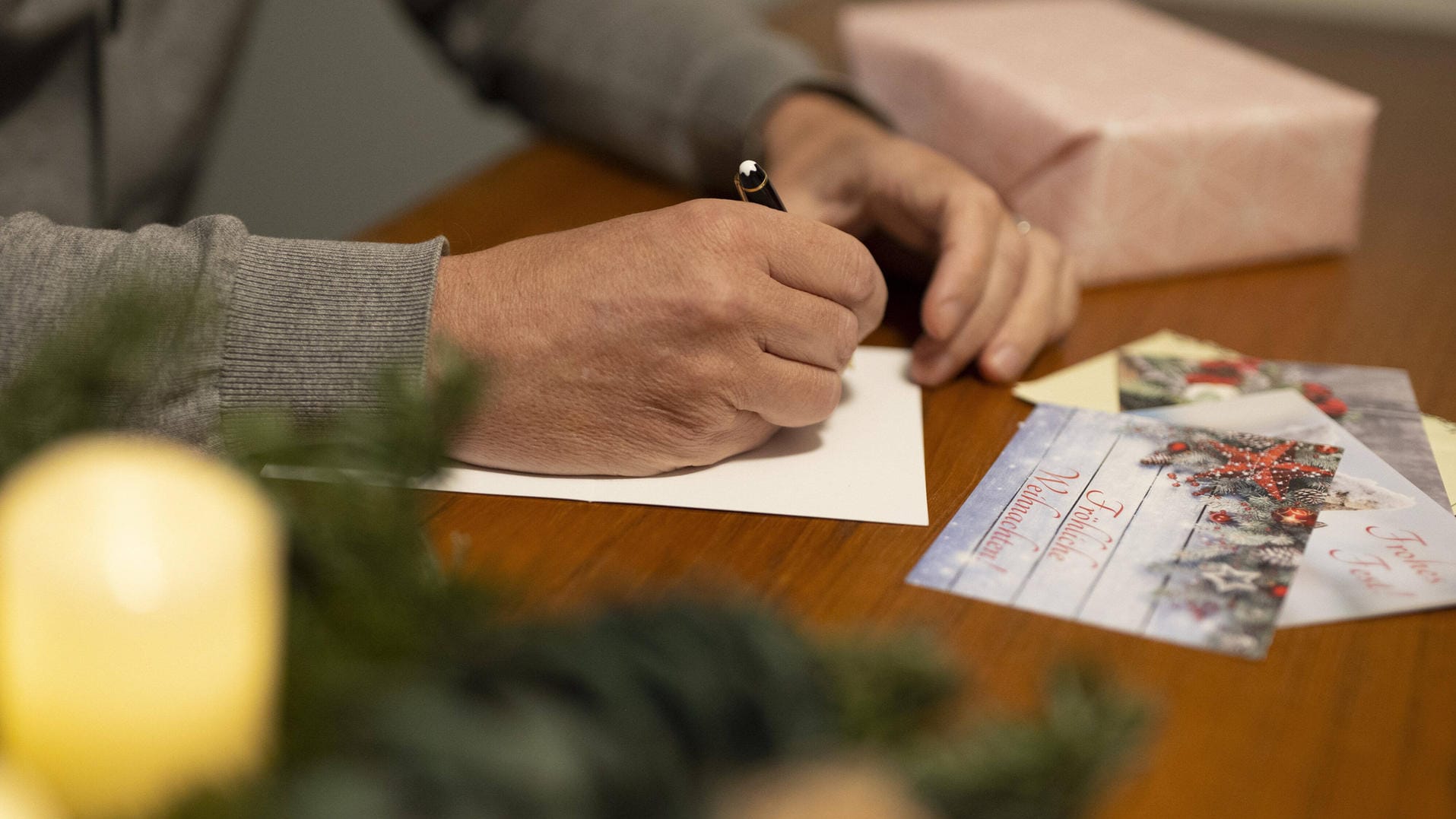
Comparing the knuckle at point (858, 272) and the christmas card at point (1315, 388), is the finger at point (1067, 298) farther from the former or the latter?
the knuckle at point (858, 272)

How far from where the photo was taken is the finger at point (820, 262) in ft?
2.03

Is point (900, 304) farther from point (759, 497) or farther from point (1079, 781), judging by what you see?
point (1079, 781)

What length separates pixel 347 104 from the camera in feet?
5.91

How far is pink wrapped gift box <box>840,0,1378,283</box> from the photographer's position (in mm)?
886

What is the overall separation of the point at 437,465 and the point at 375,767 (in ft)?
0.33

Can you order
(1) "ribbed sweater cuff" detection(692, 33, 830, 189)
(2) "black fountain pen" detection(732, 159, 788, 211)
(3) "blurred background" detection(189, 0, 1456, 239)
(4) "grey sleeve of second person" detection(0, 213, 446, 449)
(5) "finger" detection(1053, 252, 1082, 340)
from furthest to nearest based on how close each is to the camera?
(3) "blurred background" detection(189, 0, 1456, 239), (1) "ribbed sweater cuff" detection(692, 33, 830, 189), (5) "finger" detection(1053, 252, 1082, 340), (2) "black fountain pen" detection(732, 159, 788, 211), (4) "grey sleeve of second person" detection(0, 213, 446, 449)

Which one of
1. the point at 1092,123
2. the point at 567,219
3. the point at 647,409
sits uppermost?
the point at 1092,123

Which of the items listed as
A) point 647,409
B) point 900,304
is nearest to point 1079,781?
point 647,409

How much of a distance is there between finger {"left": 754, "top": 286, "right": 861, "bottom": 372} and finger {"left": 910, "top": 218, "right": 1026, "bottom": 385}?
0.38ft

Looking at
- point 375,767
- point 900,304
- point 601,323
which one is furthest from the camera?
point 900,304

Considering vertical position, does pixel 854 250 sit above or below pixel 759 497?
above

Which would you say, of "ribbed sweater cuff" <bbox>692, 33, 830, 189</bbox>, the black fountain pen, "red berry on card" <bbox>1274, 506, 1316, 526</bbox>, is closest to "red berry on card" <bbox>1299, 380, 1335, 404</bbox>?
"red berry on card" <bbox>1274, 506, 1316, 526</bbox>

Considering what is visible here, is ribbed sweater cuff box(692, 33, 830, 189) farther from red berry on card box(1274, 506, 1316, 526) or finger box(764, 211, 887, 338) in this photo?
red berry on card box(1274, 506, 1316, 526)

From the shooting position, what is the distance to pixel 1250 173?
2.99 feet
